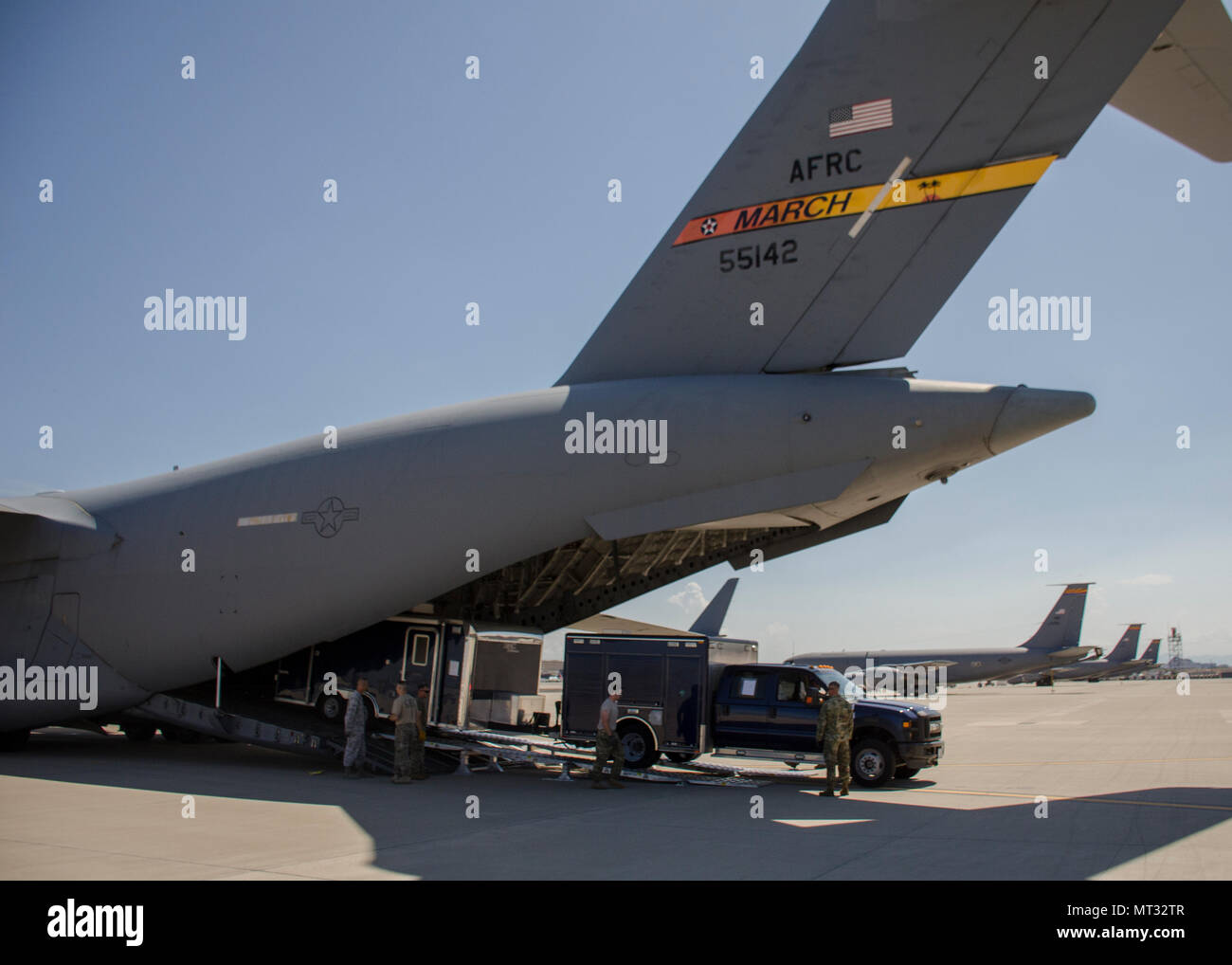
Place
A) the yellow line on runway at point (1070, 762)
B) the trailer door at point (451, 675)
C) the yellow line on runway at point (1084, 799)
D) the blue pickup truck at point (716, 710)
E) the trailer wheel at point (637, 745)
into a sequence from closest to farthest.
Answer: the yellow line on runway at point (1084, 799) → the blue pickup truck at point (716, 710) → the trailer wheel at point (637, 745) → the trailer door at point (451, 675) → the yellow line on runway at point (1070, 762)

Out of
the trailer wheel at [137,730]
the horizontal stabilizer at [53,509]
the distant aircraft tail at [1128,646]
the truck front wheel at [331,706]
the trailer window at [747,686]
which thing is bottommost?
the distant aircraft tail at [1128,646]

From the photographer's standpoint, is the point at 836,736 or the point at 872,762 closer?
the point at 836,736

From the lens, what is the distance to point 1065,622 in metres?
51.2

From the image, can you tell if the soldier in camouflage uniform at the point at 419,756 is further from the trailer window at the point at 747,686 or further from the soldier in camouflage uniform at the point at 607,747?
the trailer window at the point at 747,686

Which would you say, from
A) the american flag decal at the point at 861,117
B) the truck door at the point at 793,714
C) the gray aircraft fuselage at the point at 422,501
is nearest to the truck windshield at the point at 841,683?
the truck door at the point at 793,714

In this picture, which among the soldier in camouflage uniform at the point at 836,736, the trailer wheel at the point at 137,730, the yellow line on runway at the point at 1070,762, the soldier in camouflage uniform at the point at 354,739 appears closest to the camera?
the soldier in camouflage uniform at the point at 836,736

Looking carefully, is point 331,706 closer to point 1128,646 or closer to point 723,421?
point 723,421

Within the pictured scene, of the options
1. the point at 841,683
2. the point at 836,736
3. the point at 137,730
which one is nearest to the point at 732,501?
the point at 836,736

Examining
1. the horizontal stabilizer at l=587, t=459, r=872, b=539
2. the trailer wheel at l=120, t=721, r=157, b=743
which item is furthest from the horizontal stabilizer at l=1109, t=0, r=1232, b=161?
the trailer wheel at l=120, t=721, r=157, b=743

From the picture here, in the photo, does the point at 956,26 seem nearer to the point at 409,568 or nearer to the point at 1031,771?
the point at 409,568

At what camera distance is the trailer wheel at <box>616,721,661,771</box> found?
44.5 feet

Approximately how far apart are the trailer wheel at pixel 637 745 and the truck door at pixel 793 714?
171cm

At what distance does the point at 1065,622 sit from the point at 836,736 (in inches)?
1777

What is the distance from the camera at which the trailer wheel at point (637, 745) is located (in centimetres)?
1357
